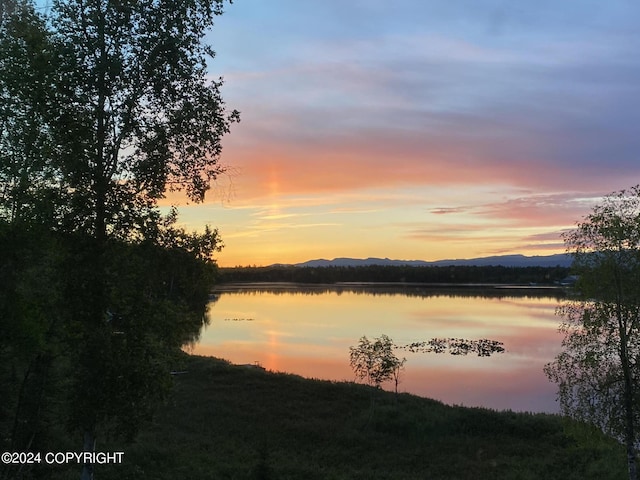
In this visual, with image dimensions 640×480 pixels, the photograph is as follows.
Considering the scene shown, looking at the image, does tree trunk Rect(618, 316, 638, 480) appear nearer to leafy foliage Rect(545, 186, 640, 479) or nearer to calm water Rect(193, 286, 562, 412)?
leafy foliage Rect(545, 186, 640, 479)

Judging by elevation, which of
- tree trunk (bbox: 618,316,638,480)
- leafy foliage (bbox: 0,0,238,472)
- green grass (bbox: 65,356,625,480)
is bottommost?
green grass (bbox: 65,356,625,480)

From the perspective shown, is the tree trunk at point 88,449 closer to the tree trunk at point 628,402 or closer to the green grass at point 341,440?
the green grass at point 341,440

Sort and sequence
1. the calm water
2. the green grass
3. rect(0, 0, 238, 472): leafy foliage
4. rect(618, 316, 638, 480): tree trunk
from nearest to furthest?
1. rect(0, 0, 238, 472): leafy foliage
2. rect(618, 316, 638, 480): tree trunk
3. the green grass
4. the calm water

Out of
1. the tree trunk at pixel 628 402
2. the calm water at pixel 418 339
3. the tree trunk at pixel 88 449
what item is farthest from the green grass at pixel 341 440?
the calm water at pixel 418 339

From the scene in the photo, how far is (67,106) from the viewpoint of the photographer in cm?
1103

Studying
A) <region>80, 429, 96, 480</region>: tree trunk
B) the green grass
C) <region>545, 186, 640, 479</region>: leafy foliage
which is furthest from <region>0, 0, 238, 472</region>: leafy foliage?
<region>545, 186, 640, 479</region>: leafy foliage

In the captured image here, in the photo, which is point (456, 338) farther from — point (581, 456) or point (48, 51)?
point (48, 51)

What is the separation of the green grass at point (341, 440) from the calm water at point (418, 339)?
10.5m

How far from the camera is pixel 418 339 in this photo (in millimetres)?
68500

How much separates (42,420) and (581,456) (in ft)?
75.6

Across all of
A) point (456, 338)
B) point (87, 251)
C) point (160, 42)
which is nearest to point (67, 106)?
point (160, 42)

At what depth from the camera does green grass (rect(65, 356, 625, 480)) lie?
20141 mm

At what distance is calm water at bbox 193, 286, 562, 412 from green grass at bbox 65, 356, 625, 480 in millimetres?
10465

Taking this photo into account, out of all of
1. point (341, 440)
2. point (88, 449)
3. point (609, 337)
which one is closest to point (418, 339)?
point (341, 440)
